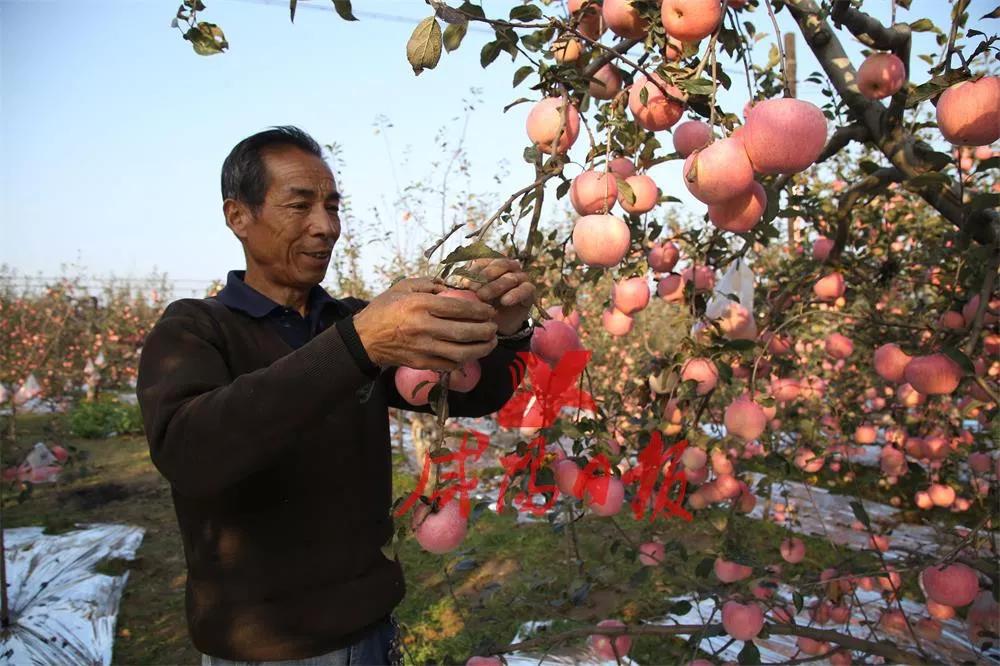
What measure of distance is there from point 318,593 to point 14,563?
11.8 feet

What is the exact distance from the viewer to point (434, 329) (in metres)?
0.80

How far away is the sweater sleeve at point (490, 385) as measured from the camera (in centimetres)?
134

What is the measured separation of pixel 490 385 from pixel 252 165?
722 mm

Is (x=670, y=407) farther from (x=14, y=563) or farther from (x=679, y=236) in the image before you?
(x=14, y=563)

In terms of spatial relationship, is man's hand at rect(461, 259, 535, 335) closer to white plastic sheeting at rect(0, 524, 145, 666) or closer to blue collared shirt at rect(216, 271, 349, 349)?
blue collared shirt at rect(216, 271, 349, 349)

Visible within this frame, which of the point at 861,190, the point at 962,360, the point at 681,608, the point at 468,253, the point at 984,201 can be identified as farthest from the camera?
the point at 681,608

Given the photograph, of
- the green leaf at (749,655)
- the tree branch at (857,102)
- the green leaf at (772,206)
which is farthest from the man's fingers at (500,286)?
the green leaf at (749,655)

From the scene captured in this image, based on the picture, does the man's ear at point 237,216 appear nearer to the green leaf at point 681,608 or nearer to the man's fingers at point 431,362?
the man's fingers at point 431,362

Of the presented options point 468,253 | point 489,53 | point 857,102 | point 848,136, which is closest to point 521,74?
point 489,53

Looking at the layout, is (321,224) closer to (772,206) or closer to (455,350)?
(455,350)

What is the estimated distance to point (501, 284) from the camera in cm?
94

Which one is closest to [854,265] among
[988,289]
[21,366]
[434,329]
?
[988,289]

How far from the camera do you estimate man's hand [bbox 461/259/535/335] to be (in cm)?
91

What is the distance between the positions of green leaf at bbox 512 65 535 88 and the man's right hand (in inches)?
19.8
